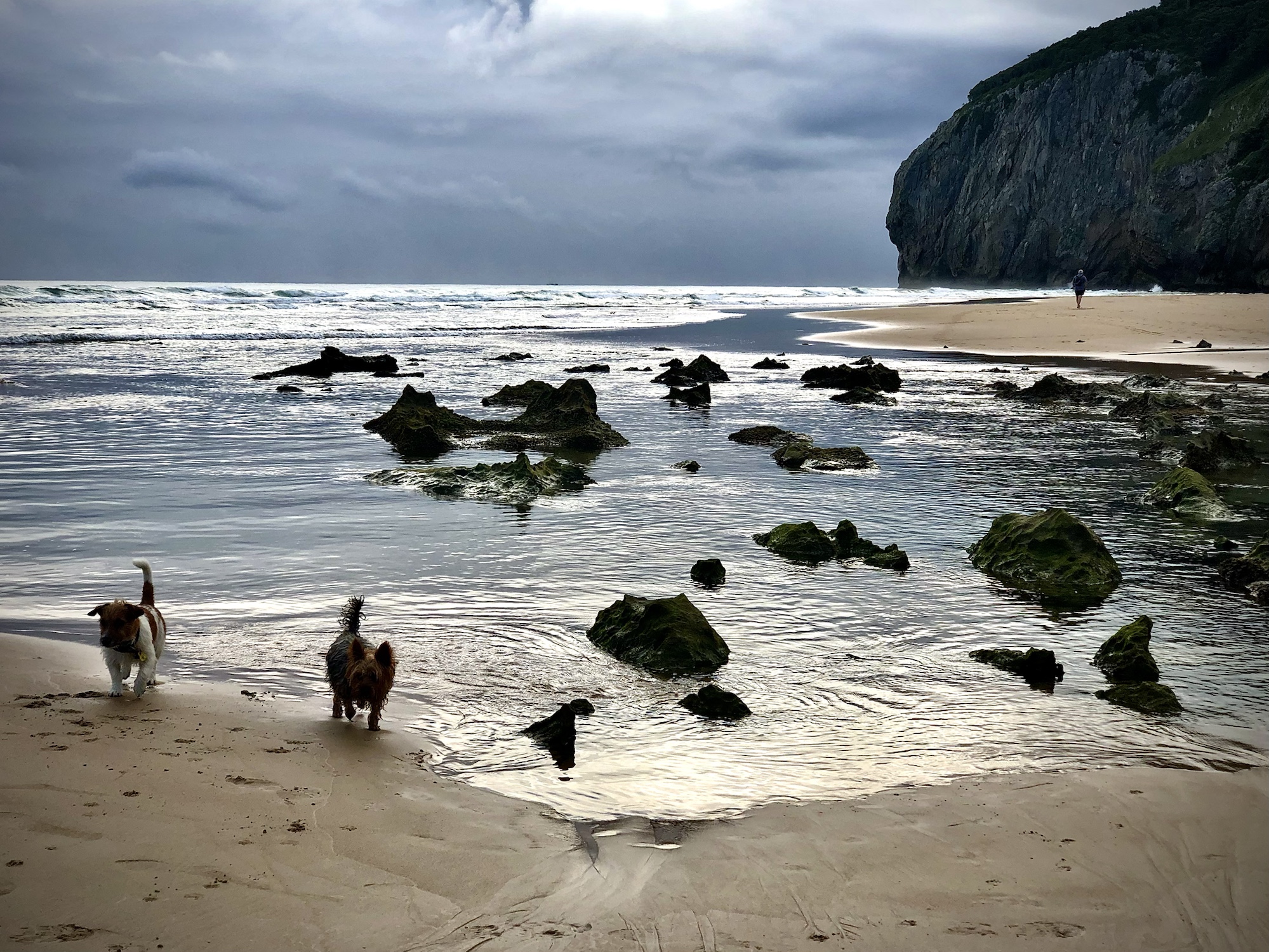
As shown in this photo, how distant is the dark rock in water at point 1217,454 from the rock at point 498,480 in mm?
8444

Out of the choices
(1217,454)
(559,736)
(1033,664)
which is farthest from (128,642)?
(1217,454)

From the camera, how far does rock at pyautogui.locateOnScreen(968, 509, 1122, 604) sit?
9055mm

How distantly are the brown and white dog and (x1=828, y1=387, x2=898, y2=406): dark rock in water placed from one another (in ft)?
62.8

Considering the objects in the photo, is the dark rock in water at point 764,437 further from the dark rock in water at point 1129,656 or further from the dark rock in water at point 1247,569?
the dark rock in water at point 1129,656

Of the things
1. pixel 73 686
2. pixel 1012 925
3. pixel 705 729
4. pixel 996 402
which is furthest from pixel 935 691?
pixel 996 402

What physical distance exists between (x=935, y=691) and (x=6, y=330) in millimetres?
52769

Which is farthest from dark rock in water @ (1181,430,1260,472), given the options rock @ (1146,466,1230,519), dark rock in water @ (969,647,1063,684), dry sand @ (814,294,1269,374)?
dry sand @ (814,294,1269,374)

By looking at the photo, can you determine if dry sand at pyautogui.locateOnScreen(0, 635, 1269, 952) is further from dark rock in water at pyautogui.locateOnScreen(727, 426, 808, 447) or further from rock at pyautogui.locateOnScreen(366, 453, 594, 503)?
dark rock in water at pyautogui.locateOnScreen(727, 426, 808, 447)

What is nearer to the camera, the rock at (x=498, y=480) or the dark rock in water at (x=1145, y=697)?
the dark rock in water at (x=1145, y=697)

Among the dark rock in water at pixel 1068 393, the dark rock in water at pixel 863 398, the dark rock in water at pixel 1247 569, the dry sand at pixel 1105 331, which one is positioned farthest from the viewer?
the dry sand at pixel 1105 331

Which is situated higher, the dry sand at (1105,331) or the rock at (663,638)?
the dry sand at (1105,331)

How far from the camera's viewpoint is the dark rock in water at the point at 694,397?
76.9 ft

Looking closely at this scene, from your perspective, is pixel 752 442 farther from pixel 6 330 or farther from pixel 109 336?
pixel 6 330

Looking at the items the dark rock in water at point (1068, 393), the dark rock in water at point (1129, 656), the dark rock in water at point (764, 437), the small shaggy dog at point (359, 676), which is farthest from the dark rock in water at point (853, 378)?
the small shaggy dog at point (359, 676)
